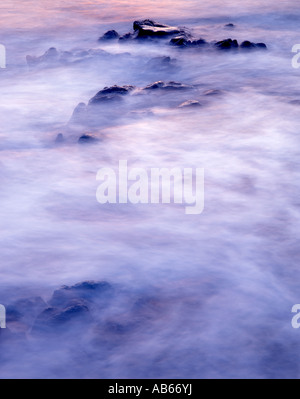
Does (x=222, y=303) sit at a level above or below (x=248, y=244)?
below

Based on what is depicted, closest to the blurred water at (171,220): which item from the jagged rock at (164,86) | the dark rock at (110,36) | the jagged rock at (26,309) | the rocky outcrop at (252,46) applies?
the jagged rock at (26,309)

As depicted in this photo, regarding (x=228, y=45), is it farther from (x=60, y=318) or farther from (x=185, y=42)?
(x=60, y=318)

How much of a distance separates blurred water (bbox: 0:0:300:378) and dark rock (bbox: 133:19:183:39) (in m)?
0.74

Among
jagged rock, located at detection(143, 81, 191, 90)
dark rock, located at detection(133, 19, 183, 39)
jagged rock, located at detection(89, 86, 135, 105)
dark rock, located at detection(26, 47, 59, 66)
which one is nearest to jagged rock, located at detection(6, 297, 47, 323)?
jagged rock, located at detection(89, 86, 135, 105)

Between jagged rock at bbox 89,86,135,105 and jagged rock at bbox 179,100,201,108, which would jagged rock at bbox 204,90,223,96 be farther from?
jagged rock at bbox 89,86,135,105

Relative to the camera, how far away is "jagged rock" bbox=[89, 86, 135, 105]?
21.9 ft

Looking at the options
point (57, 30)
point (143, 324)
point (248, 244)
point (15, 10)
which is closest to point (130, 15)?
point (57, 30)

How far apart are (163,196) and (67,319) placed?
5.85ft

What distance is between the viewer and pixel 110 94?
22.4ft

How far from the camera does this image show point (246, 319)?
10.5ft

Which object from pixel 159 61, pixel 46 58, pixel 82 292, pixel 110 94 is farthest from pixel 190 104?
pixel 82 292
